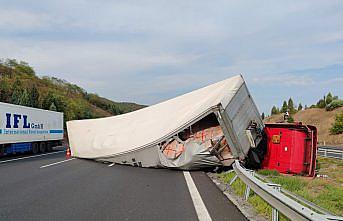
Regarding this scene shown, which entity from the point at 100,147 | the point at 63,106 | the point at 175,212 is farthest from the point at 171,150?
the point at 63,106

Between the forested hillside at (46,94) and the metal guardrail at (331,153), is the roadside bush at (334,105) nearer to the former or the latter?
the forested hillside at (46,94)

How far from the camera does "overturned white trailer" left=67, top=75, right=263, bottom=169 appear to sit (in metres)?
13.5

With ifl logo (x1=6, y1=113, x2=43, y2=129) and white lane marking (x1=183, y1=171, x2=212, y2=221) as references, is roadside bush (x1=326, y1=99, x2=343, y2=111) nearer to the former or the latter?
ifl logo (x1=6, y1=113, x2=43, y2=129)

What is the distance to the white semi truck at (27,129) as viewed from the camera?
22.3 meters

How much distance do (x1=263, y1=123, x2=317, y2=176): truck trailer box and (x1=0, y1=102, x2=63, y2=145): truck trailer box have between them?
14.7 metres

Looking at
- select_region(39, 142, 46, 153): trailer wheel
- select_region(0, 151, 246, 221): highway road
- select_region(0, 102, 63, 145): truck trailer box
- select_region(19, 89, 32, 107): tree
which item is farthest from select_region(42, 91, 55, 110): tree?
select_region(0, 151, 246, 221): highway road

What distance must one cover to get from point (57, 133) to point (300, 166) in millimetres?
22834

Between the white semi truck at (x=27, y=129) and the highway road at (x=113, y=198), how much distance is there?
10683 mm

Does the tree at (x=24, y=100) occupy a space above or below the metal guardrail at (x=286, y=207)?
above

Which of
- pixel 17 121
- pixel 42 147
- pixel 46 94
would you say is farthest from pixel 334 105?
pixel 17 121

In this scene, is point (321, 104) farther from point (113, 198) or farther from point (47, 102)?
point (113, 198)

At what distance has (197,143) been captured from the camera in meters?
13.9

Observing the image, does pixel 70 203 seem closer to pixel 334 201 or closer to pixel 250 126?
pixel 334 201

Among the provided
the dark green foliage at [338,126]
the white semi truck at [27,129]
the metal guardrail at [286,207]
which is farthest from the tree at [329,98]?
the metal guardrail at [286,207]
